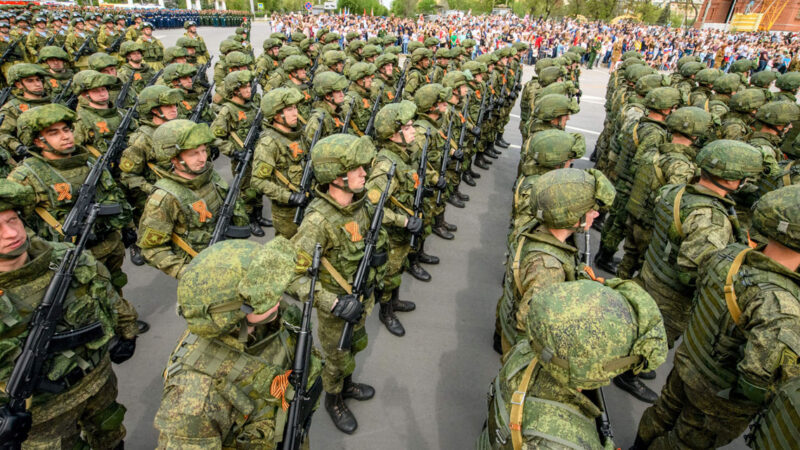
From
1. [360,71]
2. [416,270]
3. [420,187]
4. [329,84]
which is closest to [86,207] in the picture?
[420,187]

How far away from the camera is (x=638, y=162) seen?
559 centimetres

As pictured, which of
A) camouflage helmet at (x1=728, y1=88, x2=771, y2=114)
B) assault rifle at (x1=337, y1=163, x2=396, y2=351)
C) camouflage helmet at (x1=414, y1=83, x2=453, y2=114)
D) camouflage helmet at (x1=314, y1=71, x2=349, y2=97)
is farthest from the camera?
camouflage helmet at (x1=728, y1=88, x2=771, y2=114)

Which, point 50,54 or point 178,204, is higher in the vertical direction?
point 50,54

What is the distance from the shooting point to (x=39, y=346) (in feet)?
8.16

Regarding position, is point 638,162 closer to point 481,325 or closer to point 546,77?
point 481,325

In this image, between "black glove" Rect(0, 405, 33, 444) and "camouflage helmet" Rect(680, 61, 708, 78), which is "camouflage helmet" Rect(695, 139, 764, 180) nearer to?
"black glove" Rect(0, 405, 33, 444)

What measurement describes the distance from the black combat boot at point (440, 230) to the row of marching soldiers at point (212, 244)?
4cm

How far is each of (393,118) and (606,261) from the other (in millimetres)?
4254

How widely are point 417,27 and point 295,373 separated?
3126cm

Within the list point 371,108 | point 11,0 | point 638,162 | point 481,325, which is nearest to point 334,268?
point 481,325

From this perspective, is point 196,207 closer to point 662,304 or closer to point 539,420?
point 539,420

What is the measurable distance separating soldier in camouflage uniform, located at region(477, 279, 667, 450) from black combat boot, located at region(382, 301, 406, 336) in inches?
121

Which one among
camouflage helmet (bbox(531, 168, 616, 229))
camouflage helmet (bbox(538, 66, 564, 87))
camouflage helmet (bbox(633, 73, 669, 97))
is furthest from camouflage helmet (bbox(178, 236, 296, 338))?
camouflage helmet (bbox(538, 66, 564, 87))

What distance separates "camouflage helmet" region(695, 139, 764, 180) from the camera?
3.43 meters
